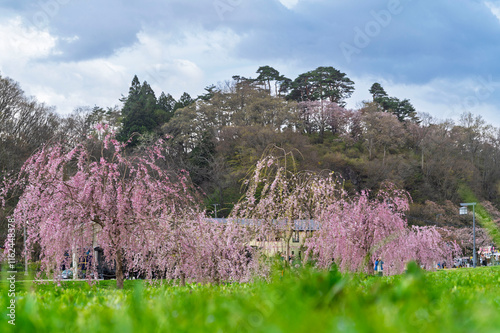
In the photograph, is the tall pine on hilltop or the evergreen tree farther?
the evergreen tree

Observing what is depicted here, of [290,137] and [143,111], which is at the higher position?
[143,111]

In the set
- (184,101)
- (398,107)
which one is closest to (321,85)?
(398,107)

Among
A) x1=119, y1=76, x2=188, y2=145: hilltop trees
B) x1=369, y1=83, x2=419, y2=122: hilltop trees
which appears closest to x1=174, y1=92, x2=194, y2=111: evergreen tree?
x1=119, y1=76, x2=188, y2=145: hilltop trees

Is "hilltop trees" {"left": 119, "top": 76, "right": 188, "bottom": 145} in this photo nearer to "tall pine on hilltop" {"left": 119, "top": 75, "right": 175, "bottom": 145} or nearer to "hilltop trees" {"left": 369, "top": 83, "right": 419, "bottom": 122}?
"tall pine on hilltop" {"left": 119, "top": 75, "right": 175, "bottom": 145}

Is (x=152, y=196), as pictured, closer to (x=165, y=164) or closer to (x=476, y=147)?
(x=165, y=164)

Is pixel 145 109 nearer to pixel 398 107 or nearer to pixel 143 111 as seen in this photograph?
pixel 143 111

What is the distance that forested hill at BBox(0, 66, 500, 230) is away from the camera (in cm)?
4366

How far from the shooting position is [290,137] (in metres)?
49.8

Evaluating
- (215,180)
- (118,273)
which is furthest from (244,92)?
(118,273)

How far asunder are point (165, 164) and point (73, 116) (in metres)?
9.96

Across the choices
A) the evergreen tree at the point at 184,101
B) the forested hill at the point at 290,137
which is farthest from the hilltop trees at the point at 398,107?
the evergreen tree at the point at 184,101

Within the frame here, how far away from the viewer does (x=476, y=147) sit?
55.8 metres

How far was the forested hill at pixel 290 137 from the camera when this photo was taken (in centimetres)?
4366

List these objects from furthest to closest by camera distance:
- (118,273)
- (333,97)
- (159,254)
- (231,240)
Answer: (333,97), (231,240), (159,254), (118,273)
